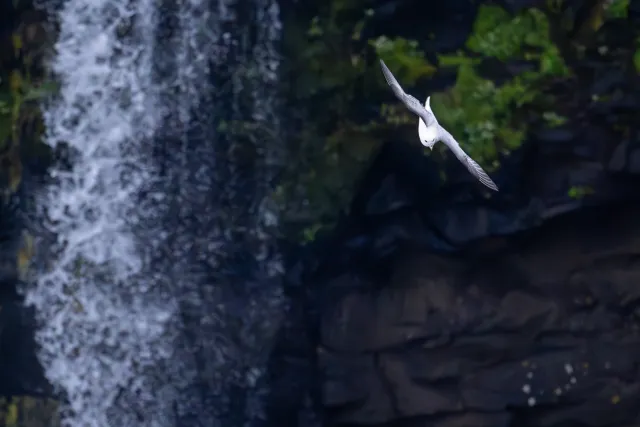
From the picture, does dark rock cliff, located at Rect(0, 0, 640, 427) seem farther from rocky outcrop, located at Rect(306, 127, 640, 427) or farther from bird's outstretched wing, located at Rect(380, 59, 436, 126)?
bird's outstretched wing, located at Rect(380, 59, 436, 126)

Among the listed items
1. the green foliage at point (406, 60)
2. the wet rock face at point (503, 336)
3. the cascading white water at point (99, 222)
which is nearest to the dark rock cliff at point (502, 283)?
the wet rock face at point (503, 336)

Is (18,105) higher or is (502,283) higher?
(18,105)

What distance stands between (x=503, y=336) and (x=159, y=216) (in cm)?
291

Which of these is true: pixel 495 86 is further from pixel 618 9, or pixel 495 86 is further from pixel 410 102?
pixel 410 102

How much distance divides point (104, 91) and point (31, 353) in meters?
2.27

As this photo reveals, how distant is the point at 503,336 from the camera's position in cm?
678

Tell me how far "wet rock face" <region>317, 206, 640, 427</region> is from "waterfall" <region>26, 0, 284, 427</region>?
868mm

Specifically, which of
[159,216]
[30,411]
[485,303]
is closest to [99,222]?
[159,216]

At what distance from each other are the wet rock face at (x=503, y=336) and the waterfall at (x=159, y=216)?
87 centimetres

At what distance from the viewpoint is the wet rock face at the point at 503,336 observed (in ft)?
21.9

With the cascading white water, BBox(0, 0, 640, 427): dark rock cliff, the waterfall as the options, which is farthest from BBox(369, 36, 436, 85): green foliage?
the cascading white water

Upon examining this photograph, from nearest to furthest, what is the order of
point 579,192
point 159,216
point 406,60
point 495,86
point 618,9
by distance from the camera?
point 618,9, point 579,192, point 495,86, point 406,60, point 159,216

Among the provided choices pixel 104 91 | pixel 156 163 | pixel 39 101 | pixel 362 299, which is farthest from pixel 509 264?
pixel 39 101

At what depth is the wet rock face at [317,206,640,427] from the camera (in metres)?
6.67
